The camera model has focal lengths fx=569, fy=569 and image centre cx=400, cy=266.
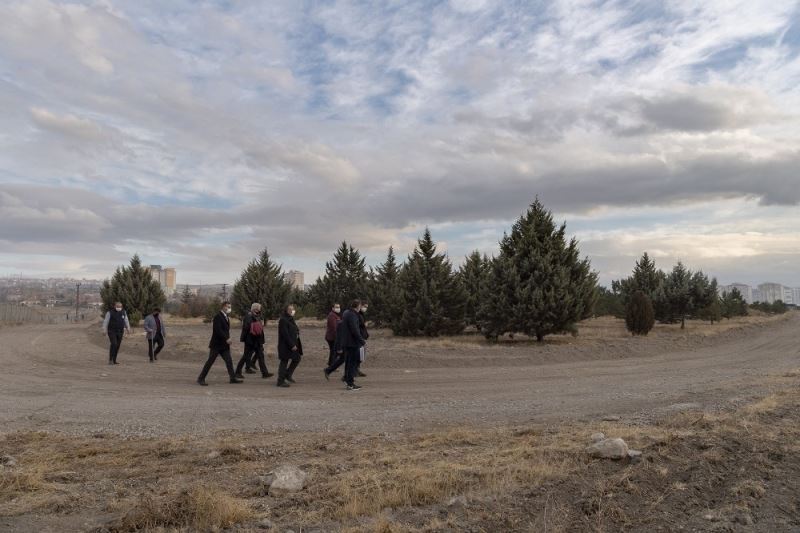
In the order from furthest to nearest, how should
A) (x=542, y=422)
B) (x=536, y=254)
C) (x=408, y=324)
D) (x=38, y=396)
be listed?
(x=408, y=324), (x=536, y=254), (x=38, y=396), (x=542, y=422)

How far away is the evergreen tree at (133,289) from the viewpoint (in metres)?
37.1

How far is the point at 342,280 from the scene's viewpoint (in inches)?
1549

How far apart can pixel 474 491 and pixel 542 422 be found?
11.7 feet

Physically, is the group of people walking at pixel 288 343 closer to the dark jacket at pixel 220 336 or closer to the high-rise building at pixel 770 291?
the dark jacket at pixel 220 336

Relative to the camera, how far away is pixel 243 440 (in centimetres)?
721

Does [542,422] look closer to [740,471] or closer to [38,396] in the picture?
[740,471]

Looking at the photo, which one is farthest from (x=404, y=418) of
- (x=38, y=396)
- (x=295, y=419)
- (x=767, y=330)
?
(x=767, y=330)

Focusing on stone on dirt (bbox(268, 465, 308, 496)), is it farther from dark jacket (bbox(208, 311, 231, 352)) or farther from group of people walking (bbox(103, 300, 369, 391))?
dark jacket (bbox(208, 311, 231, 352))

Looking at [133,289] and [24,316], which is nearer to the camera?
[133,289]

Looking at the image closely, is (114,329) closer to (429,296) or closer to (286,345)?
(286,345)

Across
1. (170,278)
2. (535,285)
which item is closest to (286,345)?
(535,285)

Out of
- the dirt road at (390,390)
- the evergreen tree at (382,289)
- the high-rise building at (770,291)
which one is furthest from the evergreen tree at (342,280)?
the high-rise building at (770,291)

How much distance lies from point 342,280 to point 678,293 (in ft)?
68.6

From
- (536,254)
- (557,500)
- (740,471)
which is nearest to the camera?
(557,500)
